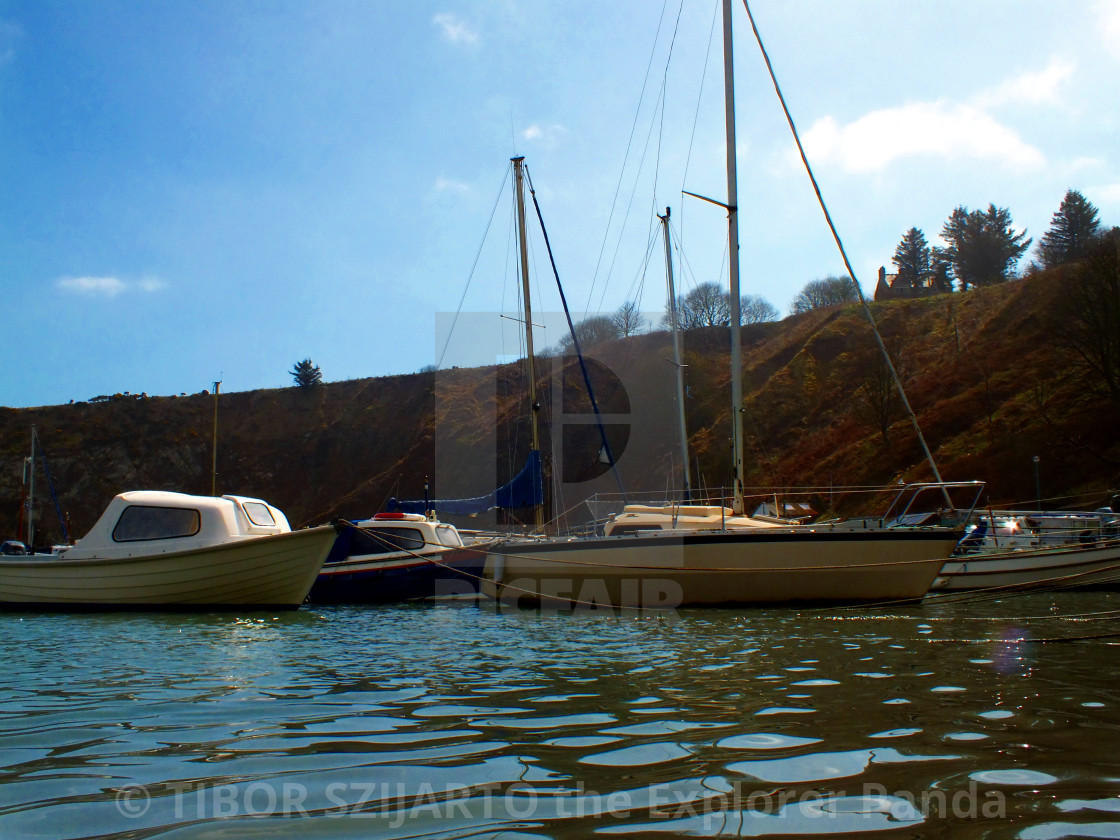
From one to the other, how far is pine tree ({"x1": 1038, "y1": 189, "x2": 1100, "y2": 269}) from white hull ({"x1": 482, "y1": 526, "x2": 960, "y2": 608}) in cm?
6051

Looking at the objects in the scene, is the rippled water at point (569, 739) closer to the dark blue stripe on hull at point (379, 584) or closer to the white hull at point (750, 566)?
the white hull at point (750, 566)

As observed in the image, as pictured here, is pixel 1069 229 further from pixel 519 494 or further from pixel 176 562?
pixel 176 562

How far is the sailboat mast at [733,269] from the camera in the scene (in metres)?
15.4

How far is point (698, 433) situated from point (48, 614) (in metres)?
45.8

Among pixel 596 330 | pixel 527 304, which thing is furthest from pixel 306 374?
pixel 527 304

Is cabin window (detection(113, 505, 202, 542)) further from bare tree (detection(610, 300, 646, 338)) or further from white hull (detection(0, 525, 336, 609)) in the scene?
bare tree (detection(610, 300, 646, 338))

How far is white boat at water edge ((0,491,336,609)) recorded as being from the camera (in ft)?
45.1

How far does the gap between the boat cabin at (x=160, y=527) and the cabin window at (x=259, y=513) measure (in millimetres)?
518

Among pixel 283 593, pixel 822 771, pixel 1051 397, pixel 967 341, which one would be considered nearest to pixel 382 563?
pixel 283 593

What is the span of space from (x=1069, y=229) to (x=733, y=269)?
6214 cm

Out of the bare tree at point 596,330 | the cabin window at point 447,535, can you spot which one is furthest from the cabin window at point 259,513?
the bare tree at point 596,330

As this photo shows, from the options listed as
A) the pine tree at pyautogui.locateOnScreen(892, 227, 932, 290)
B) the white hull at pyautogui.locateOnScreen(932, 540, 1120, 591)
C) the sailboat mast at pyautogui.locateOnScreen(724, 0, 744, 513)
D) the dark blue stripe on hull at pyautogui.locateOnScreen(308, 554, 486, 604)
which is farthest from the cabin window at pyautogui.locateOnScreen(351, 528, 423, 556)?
the pine tree at pyautogui.locateOnScreen(892, 227, 932, 290)

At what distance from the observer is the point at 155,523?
1444 centimetres

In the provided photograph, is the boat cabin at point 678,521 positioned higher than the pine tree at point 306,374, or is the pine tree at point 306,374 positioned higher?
the pine tree at point 306,374
